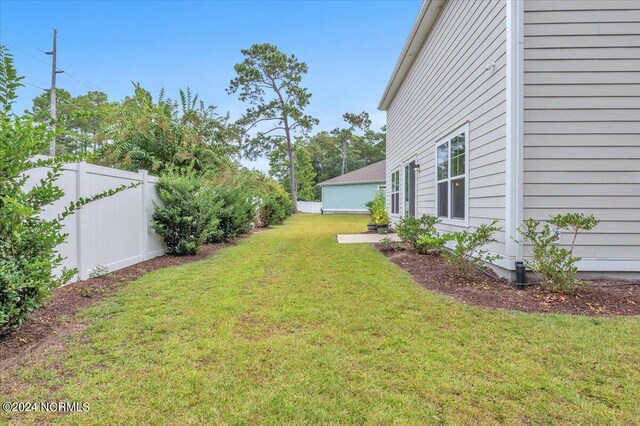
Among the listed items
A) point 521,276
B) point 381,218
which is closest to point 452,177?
point 521,276

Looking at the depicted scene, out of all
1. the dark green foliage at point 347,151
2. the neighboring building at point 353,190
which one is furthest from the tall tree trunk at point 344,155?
the neighboring building at point 353,190

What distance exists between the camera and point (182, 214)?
6.43 m

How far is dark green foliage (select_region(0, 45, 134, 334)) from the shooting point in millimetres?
2461

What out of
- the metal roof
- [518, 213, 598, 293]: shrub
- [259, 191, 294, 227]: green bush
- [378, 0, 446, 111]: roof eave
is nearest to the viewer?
[518, 213, 598, 293]: shrub

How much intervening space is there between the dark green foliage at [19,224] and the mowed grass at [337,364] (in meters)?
0.52

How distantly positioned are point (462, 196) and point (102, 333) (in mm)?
5230

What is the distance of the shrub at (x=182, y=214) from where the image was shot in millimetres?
6320

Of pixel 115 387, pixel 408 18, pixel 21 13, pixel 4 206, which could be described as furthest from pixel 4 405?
pixel 21 13

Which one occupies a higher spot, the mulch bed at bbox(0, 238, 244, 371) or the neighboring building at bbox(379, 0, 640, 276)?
the neighboring building at bbox(379, 0, 640, 276)

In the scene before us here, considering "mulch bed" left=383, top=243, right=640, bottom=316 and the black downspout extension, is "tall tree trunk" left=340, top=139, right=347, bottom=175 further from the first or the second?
the black downspout extension

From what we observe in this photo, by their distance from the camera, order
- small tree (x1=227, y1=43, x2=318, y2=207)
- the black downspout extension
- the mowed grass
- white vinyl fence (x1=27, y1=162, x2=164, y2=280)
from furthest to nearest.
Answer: small tree (x1=227, y1=43, x2=318, y2=207), white vinyl fence (x1=27, y1=162, x2=164, y2=280), the black downspout extension, the mowed grass

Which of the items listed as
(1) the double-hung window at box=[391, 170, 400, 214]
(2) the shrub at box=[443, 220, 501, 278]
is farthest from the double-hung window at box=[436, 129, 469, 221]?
(1) the double-hung window at box=[391, 170, 400, 214]

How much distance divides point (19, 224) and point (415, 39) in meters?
7.98

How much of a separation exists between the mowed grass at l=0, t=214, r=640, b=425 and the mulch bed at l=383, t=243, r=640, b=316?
0.27 metres
